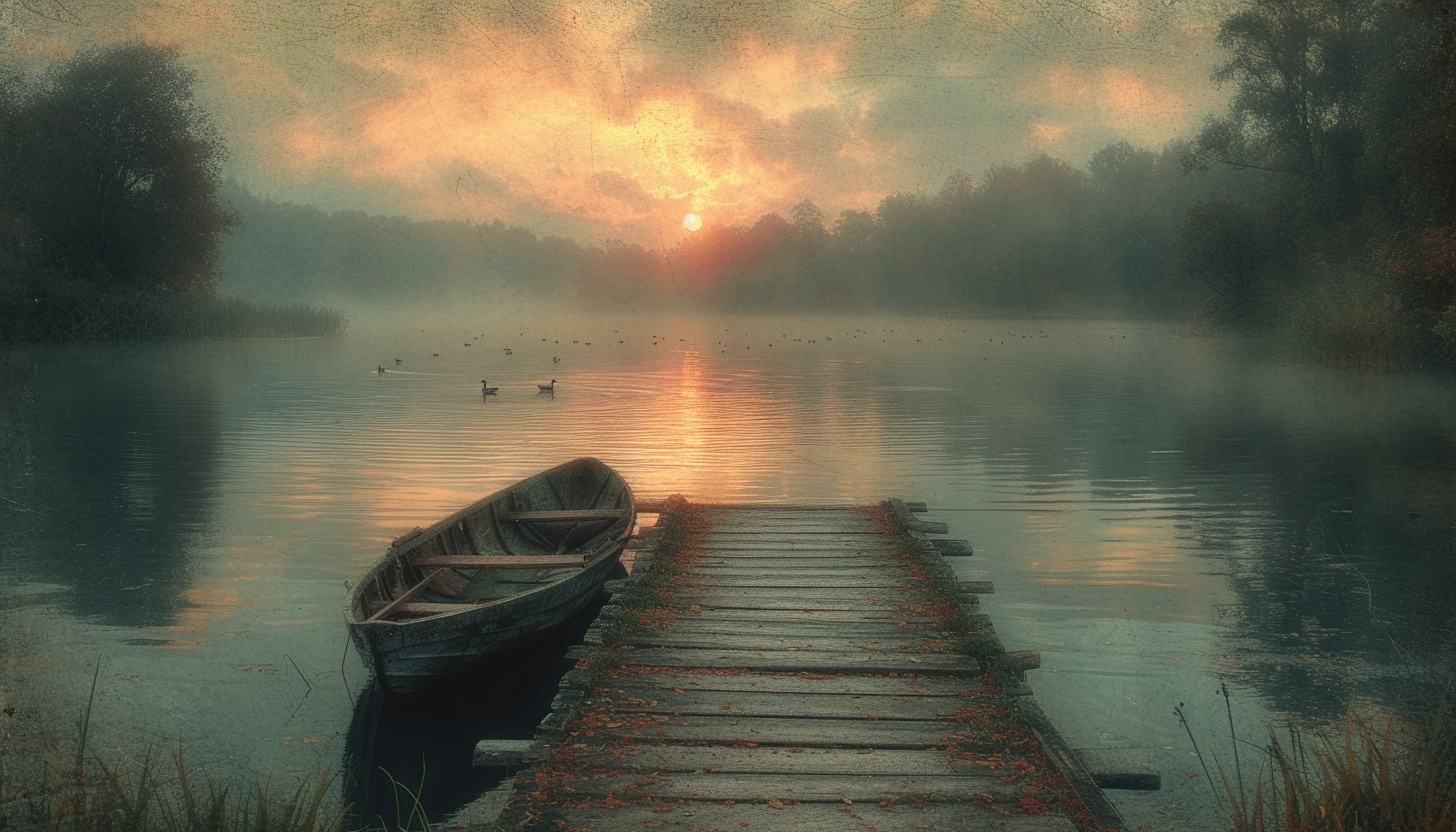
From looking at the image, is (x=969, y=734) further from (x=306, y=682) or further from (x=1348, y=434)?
(x=1348, y=434)

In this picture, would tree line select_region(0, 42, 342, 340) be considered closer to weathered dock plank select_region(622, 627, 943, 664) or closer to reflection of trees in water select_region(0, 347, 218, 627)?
reflection of trees in water select_region(0, 347, 218, 627)

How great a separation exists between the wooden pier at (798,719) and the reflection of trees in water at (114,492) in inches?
231

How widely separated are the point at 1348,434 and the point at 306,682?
2320 centimetres

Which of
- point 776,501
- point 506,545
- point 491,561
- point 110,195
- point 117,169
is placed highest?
point 117,169

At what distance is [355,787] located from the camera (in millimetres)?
7703

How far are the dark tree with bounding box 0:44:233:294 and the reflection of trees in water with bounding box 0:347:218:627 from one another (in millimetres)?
19922

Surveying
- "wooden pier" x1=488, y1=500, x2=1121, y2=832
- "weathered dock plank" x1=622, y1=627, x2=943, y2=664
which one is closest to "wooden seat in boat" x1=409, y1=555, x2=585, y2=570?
"wooden pier" x1=488, y1=500, x2=1121, y2=832

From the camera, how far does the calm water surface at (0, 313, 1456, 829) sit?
8.91m

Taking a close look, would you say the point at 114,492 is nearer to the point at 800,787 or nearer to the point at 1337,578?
the point at 800,787

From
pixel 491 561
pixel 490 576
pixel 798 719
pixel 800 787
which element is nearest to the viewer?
pixel 800 787

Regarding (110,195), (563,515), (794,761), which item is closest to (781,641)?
(794,761)

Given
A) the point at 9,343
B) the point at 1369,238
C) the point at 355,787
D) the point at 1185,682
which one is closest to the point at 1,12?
the point at 9,343

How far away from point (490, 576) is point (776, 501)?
668cm

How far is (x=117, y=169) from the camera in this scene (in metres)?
51.7
